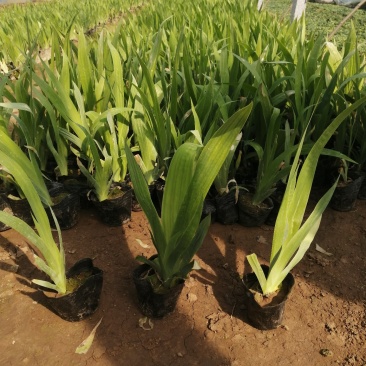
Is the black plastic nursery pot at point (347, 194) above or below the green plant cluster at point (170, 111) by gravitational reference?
below

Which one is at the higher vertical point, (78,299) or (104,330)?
(78,299)

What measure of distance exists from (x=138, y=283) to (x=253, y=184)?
30.4 inches

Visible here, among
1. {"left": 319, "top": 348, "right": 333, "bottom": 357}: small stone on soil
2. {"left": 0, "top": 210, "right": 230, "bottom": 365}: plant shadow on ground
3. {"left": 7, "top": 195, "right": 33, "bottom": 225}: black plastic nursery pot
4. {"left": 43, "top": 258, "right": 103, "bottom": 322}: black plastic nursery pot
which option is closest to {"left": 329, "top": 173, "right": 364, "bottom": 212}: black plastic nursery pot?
{"left": 319, "top": 348, "right": 333, "bottom": 357}: small stone on soil

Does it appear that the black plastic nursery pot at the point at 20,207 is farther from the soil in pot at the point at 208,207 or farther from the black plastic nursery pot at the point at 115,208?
the soil in pot at the point at 208,207

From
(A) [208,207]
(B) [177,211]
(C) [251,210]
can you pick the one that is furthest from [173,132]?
(B) [177,211]

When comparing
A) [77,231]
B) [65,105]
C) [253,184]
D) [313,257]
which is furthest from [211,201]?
[65,105]

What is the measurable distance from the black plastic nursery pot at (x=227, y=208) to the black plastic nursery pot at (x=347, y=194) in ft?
1.63

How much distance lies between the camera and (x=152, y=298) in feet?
3.73

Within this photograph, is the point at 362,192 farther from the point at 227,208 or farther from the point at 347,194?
the point at 227,208

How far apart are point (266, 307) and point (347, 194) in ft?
2.70

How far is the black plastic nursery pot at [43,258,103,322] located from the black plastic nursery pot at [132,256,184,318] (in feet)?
0.46

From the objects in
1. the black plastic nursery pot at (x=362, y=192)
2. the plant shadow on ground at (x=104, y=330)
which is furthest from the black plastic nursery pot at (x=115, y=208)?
the black plastic nursery pot at (x=362, y=192)

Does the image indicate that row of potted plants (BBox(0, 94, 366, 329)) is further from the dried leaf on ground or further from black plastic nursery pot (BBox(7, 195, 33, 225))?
black plastic nursery pot (BBox(7, 195, 33, 225))

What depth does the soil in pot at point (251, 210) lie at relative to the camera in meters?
1.51
